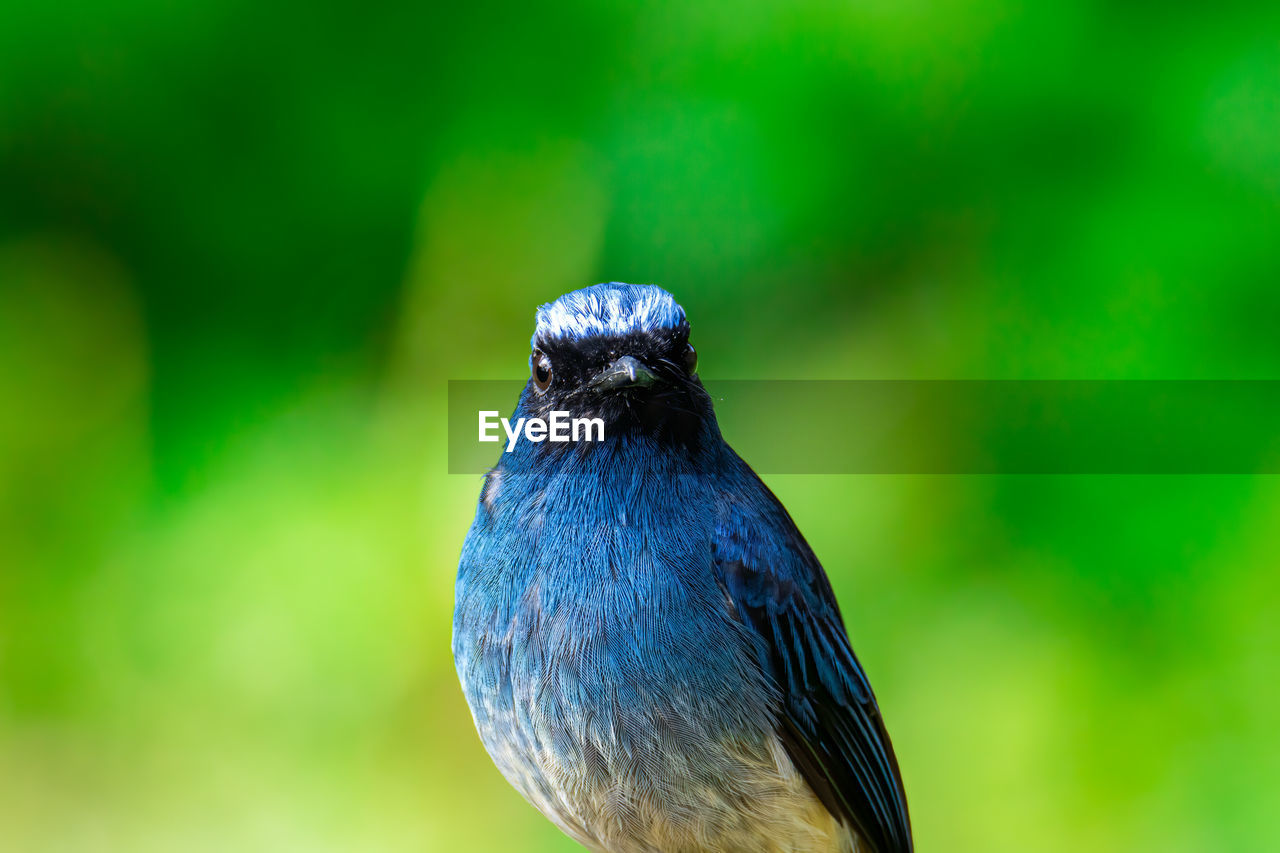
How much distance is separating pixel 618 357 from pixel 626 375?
16 cm

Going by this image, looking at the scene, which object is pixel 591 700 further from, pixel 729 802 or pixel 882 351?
pixel 882 351

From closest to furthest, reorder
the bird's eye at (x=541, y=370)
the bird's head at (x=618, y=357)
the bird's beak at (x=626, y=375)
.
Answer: the bird's beak at (x=626, y=375) < the bird's head at (x=618, y=357) < the bird's eye at (x=541, y=370)

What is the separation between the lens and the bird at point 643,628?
8.99ft

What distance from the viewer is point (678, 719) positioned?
108 inches

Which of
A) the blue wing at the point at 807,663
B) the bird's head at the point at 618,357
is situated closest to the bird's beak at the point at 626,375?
the bird's head at the point at 618,357

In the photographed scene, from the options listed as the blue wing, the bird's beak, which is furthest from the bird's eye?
the blue wing

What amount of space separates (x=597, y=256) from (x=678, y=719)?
8.94 feet

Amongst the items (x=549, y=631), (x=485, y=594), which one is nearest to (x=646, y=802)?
(x=549, y=631)

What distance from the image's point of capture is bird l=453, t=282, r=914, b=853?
2.74 metres

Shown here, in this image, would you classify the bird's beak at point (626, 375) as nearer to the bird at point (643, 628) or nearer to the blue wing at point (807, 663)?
the bird at point (643, 628)

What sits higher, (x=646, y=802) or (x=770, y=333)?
(x=770, y=333)

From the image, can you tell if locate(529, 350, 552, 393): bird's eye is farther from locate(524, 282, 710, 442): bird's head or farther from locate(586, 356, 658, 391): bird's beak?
locate(586, 356, 658, 391): bird's beak

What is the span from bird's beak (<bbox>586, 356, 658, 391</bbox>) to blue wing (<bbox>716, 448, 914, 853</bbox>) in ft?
1.61

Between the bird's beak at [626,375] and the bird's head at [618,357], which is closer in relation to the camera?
the bird's beak at [626,375]
